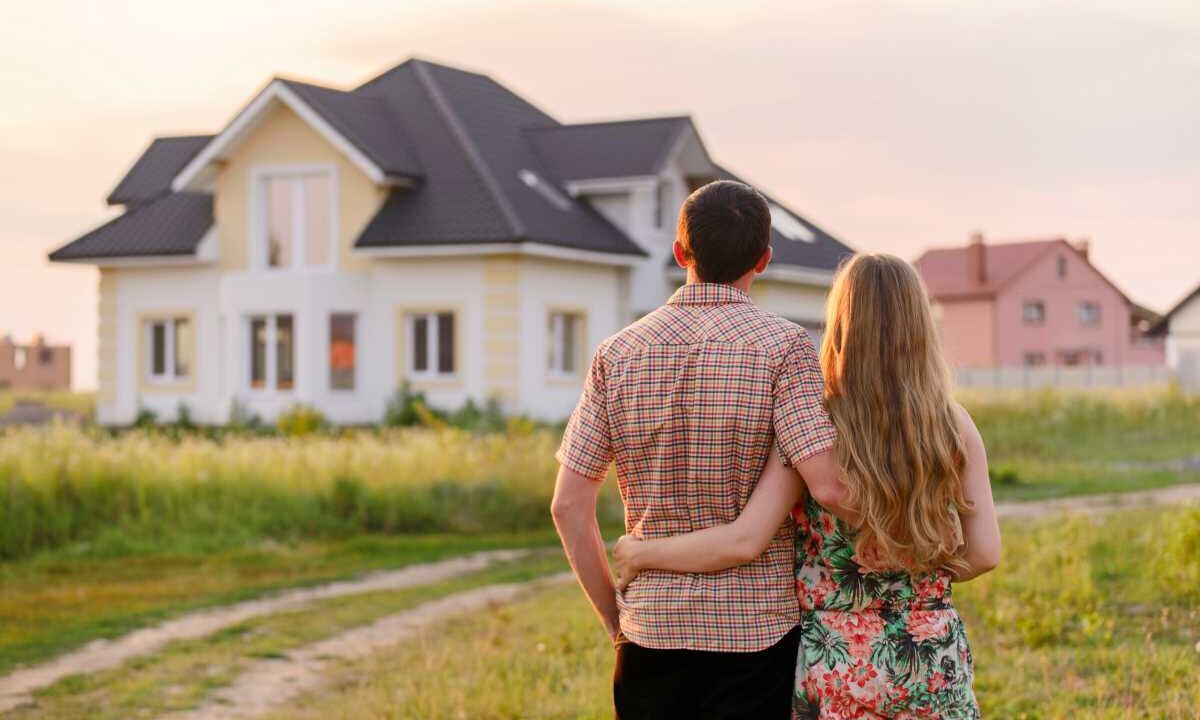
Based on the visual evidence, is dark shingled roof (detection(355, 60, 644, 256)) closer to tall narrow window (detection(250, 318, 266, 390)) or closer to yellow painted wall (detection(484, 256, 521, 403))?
yellow painted wall (detection(484, 256, 521, 403))

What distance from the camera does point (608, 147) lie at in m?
29.6

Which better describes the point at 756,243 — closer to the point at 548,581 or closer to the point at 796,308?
the point at 548,581

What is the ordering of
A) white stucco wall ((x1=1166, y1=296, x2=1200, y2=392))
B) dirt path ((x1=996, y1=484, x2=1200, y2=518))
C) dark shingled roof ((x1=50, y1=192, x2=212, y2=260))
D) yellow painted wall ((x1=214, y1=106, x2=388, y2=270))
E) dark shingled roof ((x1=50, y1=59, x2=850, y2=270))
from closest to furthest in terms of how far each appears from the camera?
dirt path ((x1=996, y1=484, x2=1200, y2=518)) < dark shingled roof ((x1=50, y1=59, x2=850, y2=270)) < yellow painted wall ((x1=214, y1=106, x2=388, y2=270)) < dark shingled roof ((x1=50, y1=192, x2=212, y2=260)) < white stucco wall ((x1=1166, y1=296, x2=1200, y2=392))

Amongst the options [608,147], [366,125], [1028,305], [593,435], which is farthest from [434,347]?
[1028,305]

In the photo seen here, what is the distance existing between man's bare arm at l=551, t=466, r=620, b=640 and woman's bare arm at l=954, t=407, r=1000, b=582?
99 centimetres

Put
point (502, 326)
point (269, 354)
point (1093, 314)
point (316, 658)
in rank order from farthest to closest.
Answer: point (1093, 314) → point (269, 354) → point (502, 326) → point (316, 658)

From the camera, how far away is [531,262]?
2636 cm

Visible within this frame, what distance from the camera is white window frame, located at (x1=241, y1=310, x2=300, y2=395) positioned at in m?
27.4

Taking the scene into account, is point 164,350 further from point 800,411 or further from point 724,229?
point 800,411

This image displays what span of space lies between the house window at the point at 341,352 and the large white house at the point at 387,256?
0.04 meters

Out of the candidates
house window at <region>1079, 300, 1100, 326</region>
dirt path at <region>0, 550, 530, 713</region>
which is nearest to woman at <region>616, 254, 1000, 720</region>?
dirt path at <region>0, 550, 530, 713</region>

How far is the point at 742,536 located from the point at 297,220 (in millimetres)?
25119

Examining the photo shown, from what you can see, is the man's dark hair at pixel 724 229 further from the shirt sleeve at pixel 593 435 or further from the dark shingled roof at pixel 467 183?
the dark shingled roof at pixel 467 183

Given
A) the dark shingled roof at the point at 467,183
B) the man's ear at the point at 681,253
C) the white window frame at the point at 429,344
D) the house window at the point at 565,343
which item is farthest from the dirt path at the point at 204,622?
the house window at the point at 565,343
